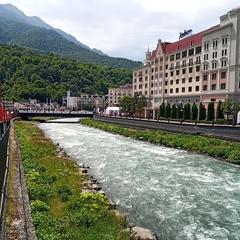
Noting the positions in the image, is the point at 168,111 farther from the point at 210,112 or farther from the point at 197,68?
the point at 210,112

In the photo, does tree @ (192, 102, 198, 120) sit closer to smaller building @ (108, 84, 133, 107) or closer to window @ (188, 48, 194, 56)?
window @ (188, 48, 194, 56)

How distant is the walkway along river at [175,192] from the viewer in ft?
37.5

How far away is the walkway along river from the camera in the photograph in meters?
11.4

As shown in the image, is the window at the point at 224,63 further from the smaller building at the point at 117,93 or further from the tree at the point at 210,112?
the smaller building at the point at 117,93

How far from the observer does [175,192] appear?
15781 mm

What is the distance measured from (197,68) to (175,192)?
55.3 meters

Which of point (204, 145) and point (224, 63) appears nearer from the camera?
point (204, 145)

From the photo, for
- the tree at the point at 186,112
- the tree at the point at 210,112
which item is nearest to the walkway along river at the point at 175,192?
the tree at the point at 210,112

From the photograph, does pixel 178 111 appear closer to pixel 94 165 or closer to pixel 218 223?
pixel 94 165

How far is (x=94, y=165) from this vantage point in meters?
23.2

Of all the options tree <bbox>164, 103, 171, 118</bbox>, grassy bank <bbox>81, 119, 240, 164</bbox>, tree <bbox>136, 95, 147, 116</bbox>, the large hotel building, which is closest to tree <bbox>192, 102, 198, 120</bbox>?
the large hotel building

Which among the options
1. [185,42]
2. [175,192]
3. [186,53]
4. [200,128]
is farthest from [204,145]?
[185,42]

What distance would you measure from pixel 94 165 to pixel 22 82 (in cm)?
18321

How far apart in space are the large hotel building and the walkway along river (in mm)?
34670
